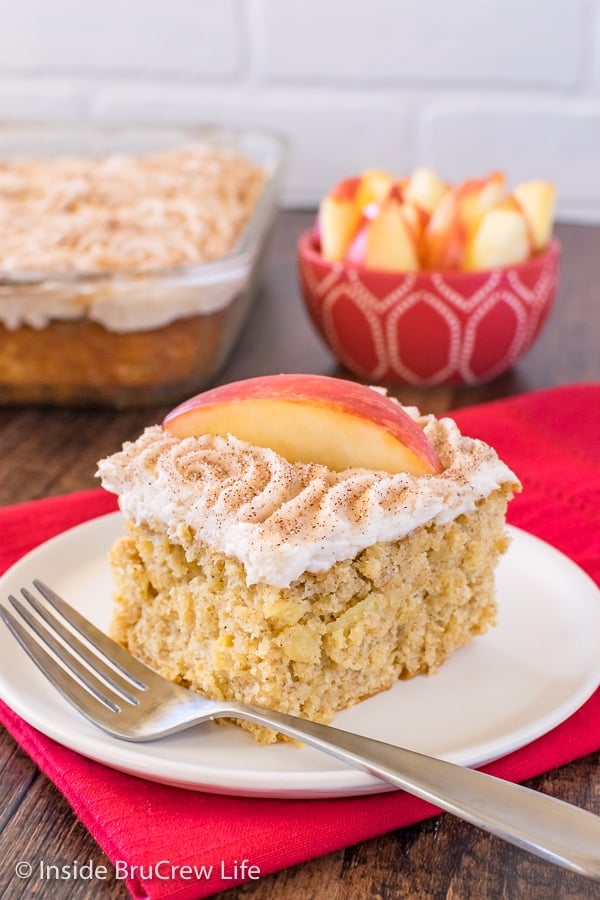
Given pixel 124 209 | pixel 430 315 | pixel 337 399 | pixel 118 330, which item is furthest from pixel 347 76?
pixel 337 399

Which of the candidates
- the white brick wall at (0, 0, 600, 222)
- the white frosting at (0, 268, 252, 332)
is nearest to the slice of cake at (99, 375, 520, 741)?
the white frosting at (0, 268, 252, 332)

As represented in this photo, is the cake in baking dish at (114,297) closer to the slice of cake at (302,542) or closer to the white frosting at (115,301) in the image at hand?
the white frosting at (115,301)

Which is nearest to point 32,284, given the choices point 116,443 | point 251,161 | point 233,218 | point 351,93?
point 116,443

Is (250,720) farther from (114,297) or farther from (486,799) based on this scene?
(114,297)

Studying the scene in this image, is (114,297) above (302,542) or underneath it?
underneath

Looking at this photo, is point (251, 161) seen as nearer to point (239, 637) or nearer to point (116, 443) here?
point (116, 443)

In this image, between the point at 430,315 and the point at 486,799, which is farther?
the point at 430,315
